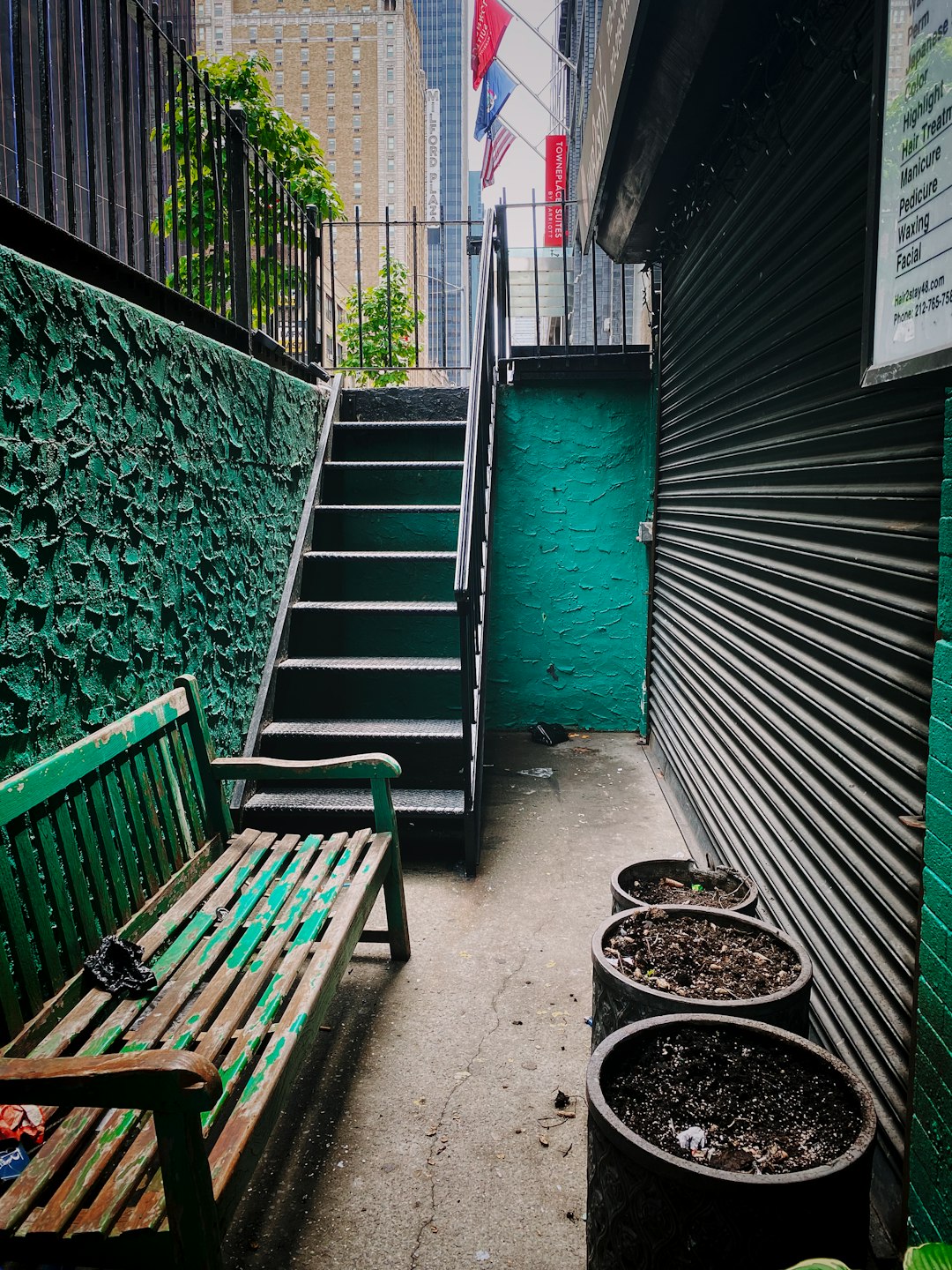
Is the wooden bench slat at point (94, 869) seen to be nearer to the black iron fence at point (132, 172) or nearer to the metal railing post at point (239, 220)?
the black iron fence at point (132, 172)

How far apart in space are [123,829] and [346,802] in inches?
65.5

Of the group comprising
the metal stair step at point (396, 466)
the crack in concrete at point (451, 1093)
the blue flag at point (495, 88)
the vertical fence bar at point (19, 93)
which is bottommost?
the crack in concrete at point (451, 1093)

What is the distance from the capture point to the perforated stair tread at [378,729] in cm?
420

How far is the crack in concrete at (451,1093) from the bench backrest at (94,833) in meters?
1.02

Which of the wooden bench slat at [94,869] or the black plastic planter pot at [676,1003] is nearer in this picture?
the black plastic planter pot at [676,1003]

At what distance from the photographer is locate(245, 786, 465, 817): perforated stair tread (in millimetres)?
4004

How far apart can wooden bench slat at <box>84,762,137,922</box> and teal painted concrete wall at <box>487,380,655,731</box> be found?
4245 mm

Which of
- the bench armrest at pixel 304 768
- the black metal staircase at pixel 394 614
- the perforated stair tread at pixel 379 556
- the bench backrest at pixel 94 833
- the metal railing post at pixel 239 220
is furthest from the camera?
the perforated stair tread at pixel 379 556

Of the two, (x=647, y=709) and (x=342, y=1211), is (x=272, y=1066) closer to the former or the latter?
(x=342, y=1211)

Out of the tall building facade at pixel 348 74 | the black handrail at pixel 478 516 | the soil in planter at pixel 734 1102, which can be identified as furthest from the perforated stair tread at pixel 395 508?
the tall building facade at pixel 348 74

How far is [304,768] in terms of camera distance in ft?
10.2

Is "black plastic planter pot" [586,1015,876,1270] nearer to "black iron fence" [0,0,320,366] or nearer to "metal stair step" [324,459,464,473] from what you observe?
"black iron fence" [0,0,320,366]

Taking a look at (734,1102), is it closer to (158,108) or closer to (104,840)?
(104,840)

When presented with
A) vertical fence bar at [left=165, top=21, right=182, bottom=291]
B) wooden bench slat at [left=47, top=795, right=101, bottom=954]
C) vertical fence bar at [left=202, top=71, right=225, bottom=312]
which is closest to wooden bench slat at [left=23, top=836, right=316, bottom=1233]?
wooden bench slat at [left=47, top=795, right=101, bottom=954]
